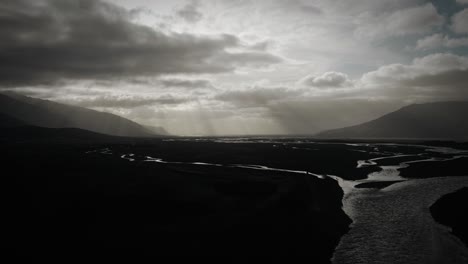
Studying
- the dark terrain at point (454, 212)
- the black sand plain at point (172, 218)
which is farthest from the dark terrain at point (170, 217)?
the dark terrain at point (454, 212)

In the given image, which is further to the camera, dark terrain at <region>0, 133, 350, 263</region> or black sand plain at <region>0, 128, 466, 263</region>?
dark terrain at <region>0, 133, 350, 263</region>

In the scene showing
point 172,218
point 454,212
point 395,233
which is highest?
point 454,212

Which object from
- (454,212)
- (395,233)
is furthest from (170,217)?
(454,212)

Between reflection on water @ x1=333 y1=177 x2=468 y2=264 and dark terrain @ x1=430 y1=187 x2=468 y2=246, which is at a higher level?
dark terrain @ x1=430 y1=187 x2=468 y2=246

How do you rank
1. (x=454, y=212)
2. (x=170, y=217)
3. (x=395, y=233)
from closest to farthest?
(x=395, y=233) < (x=170, y=217) < (x=454, y=212)

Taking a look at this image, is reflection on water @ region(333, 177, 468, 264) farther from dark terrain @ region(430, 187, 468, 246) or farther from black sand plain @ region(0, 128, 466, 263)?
black sand plain @ region(0, 128, 466, 263)

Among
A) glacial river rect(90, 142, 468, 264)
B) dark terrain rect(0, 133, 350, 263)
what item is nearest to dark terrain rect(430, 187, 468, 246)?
glacial river rect(90, 142, 468, 264)

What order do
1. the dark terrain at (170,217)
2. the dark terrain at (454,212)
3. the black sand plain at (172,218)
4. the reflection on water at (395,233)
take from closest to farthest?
the reflection on water at (395,233), the black sand plain at (172,218), the dark terrain at (170,217), the dark terrain at (454,212)

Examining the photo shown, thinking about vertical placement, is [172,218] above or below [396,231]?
above

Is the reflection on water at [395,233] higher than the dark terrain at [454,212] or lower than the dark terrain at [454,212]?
lower

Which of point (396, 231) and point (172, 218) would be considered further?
point (172, 218)

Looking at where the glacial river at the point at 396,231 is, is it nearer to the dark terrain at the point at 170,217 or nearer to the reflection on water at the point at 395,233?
the reflection on water at the point at 395,233

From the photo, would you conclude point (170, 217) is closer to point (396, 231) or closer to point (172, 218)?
point (172, 218)

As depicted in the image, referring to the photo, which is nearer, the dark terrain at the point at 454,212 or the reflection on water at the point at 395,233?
the reflection on water at the point at 395,233
